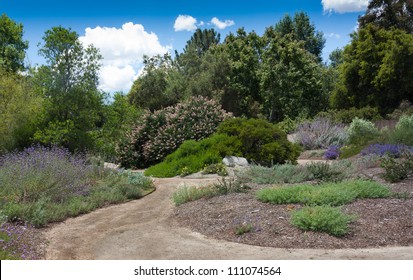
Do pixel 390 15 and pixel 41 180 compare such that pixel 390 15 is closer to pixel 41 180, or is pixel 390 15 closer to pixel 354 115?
pixel 354 115

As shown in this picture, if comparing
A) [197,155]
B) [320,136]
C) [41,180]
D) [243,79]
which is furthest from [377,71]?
[41,180]

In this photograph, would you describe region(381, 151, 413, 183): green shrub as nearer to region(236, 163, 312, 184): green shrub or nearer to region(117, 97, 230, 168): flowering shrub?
region(236, 163, 312, 184): green shrub

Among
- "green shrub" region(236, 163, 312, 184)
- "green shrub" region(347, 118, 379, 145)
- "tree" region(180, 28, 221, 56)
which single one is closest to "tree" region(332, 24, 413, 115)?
"green shrub" region(347, 118, 379, 145)

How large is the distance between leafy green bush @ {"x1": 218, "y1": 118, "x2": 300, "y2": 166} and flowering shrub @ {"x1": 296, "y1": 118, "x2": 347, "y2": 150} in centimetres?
675

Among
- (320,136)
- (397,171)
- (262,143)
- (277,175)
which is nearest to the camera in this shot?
(397,171)

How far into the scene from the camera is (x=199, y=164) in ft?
47.6

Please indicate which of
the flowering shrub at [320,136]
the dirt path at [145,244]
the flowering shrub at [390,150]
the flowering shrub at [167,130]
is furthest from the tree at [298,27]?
the dirt path at [145,244]

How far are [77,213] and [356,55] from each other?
26.3 metres

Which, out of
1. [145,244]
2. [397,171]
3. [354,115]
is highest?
[354,115]

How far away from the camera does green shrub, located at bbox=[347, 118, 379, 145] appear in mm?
18547

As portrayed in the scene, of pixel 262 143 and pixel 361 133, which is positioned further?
pixel 361 133

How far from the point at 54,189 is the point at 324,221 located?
17.9 ft

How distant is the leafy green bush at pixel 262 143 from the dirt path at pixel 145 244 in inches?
268

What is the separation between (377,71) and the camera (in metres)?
29.9
